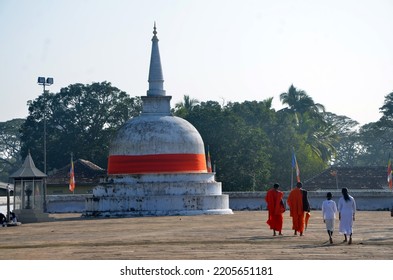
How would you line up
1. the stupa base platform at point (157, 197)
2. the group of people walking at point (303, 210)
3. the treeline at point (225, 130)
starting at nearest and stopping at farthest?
the group of people walking at point (303, 210)
the stupa base platform at point (157, 197)
the treeline at point (225, 130)

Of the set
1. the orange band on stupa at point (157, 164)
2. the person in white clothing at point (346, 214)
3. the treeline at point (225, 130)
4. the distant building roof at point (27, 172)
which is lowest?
the person in white clothing at point (346, 214)

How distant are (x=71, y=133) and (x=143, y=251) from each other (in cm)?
5539

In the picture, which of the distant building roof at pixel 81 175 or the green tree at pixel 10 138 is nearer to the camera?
the distant building roof at pixel 81 175

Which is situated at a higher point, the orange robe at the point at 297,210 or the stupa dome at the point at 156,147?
the stupa dome at the point at 156,147

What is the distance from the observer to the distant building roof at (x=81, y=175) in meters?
63.4

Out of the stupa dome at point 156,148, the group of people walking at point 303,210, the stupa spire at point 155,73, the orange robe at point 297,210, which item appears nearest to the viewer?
the group of people walking at point 303,210

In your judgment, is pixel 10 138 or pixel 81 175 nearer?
pixel 81 175

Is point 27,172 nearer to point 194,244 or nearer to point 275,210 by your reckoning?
point 275,210

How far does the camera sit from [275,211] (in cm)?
2656

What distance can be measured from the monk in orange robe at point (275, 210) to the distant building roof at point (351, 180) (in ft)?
104

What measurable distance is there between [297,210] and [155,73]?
79.3ft

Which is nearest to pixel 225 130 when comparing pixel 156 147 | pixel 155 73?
pixel 155 73

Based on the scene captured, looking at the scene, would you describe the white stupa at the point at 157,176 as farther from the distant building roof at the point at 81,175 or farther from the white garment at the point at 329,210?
the white garment at the point at 329,210

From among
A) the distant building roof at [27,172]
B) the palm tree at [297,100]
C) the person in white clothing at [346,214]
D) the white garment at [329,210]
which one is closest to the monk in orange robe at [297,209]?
the white garment at [329,210]
